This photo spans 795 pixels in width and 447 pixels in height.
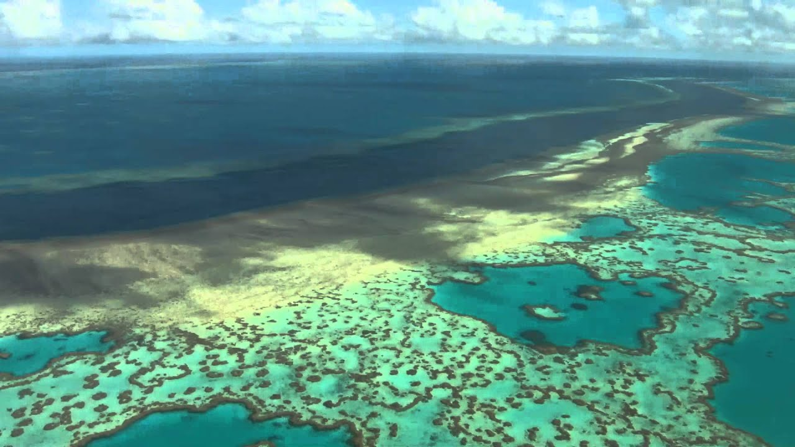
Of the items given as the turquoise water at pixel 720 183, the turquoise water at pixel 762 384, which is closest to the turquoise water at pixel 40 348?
the turquoise water at pixel 762 384

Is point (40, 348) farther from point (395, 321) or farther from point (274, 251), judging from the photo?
point (395, 321)

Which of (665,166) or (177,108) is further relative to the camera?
(177,108)

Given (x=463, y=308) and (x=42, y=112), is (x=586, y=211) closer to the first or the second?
(x=463, y=308)

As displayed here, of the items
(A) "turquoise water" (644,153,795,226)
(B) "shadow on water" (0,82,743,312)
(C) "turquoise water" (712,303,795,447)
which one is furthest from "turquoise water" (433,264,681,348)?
(A) "turquoise water" (644,153,795,226)

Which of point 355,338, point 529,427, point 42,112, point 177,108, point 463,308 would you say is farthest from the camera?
point 177,108

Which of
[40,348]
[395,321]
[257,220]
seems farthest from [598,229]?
[40,348]

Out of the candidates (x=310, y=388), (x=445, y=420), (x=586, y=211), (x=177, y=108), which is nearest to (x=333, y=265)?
(x=310, y=388)
